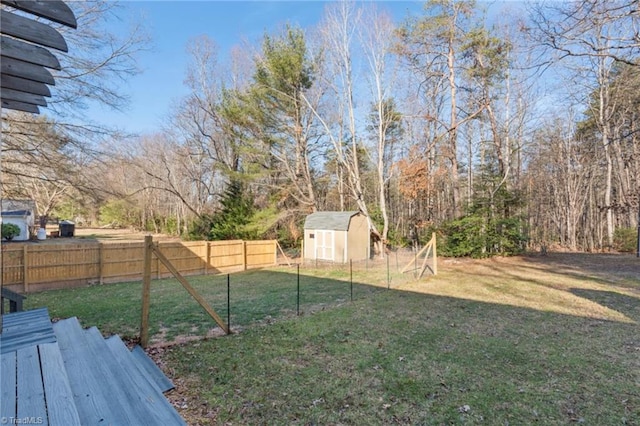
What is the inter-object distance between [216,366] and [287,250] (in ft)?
52.9

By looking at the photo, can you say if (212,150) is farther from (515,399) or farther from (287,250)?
(515,399)

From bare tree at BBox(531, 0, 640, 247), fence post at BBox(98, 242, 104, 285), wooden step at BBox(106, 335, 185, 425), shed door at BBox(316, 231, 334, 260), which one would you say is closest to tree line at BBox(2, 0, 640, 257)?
fence post at BBox(98, 242, 104, 285)

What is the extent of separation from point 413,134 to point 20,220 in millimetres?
28994

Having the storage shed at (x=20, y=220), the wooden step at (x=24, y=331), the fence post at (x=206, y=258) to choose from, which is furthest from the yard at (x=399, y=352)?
the storage shed at (x=20, y=220)

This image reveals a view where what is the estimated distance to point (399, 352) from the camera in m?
4.41

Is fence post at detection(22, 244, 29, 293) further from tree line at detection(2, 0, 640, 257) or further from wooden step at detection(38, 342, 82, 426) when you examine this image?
wooden step at detection(38, 342, 82, 426)

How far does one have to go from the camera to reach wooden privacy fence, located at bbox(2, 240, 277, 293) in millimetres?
8977

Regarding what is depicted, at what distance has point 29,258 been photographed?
9.09m

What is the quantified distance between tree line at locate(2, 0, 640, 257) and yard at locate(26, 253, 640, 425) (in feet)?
22.1

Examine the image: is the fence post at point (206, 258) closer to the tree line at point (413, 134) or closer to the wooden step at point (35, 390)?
the tree line at point (413, 134)

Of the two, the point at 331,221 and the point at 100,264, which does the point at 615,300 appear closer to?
the point at 331,221

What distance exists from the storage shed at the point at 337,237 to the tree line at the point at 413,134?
1482 millimetres

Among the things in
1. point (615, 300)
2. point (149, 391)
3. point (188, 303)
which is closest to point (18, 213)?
point (188, 303)

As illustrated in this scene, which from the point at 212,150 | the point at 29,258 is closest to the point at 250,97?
the point at 212,150
